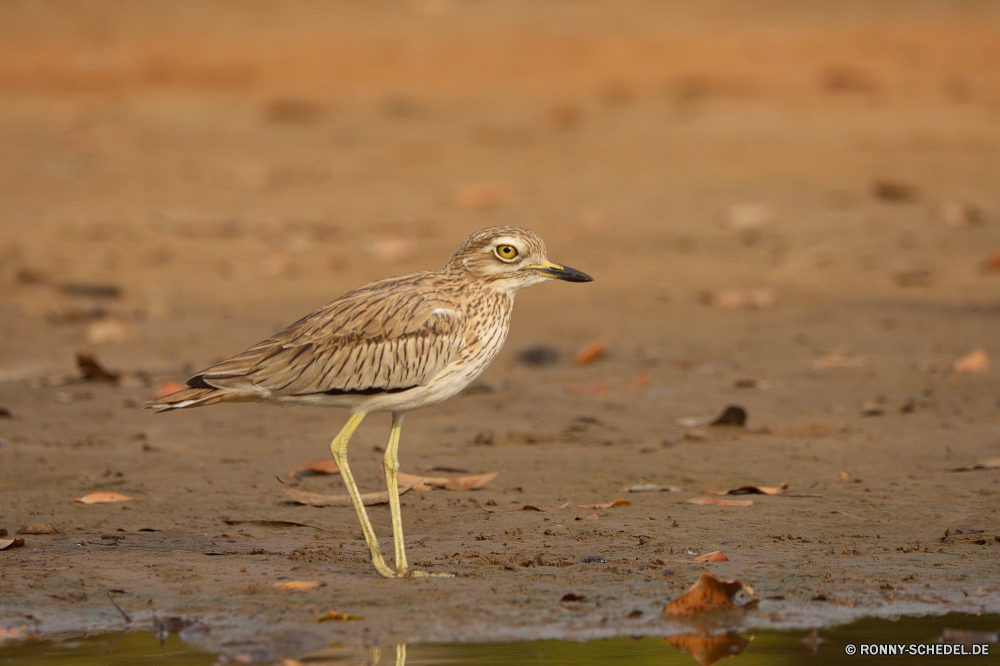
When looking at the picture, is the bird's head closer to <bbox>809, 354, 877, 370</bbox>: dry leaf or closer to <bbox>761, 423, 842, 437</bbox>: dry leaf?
<bbox>761, 423, 842, 437</bbox>: dry leaf

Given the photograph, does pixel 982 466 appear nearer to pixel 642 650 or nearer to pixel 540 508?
pixel 540 508

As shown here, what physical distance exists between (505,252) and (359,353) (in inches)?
27.8

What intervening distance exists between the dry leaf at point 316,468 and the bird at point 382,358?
1033mm

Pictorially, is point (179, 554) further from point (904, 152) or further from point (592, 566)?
point (904, 152)

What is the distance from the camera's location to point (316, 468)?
600 cm

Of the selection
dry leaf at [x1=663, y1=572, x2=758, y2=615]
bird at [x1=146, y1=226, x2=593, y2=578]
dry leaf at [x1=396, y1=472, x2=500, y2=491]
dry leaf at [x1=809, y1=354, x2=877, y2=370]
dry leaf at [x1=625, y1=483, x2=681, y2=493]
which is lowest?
dry leaf at [x1=663, y1=572, x2=758, y2=615]

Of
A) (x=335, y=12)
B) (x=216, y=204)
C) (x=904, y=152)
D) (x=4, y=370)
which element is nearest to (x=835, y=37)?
(x=904, y=152)

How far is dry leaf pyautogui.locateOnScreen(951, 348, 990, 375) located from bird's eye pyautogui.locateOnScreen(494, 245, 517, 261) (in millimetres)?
3742

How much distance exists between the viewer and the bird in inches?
187

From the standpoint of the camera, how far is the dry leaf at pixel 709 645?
13.7ft

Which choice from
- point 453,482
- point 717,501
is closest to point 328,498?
A: point 453,482

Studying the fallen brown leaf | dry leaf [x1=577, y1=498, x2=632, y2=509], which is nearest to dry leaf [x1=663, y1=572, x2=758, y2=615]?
dry leaf [x1=577, y1=498, x2=632, y2=509]

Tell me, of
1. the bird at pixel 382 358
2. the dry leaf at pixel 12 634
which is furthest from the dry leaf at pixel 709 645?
the dry leaf at pixel 12 634

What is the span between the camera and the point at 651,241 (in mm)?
12250
